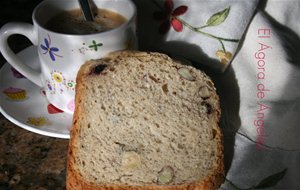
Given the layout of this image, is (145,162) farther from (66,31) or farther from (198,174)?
(66,31)

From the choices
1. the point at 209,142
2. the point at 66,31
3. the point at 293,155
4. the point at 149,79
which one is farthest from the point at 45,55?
the point at 293,155

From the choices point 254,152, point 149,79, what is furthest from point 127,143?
point 254,152

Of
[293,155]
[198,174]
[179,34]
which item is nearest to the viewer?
[198,174]

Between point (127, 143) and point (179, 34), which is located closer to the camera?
point (127, 143)

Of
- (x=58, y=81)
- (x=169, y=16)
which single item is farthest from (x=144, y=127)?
(x=169, y=16)

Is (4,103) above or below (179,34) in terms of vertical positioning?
below

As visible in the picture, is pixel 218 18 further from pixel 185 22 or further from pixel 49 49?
pixel 49 49

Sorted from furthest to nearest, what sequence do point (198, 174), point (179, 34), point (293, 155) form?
1. point (179, 34)
2. point (293, 155)
3. point (198, 174)

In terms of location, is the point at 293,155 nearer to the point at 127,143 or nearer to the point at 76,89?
the point at 127,143
